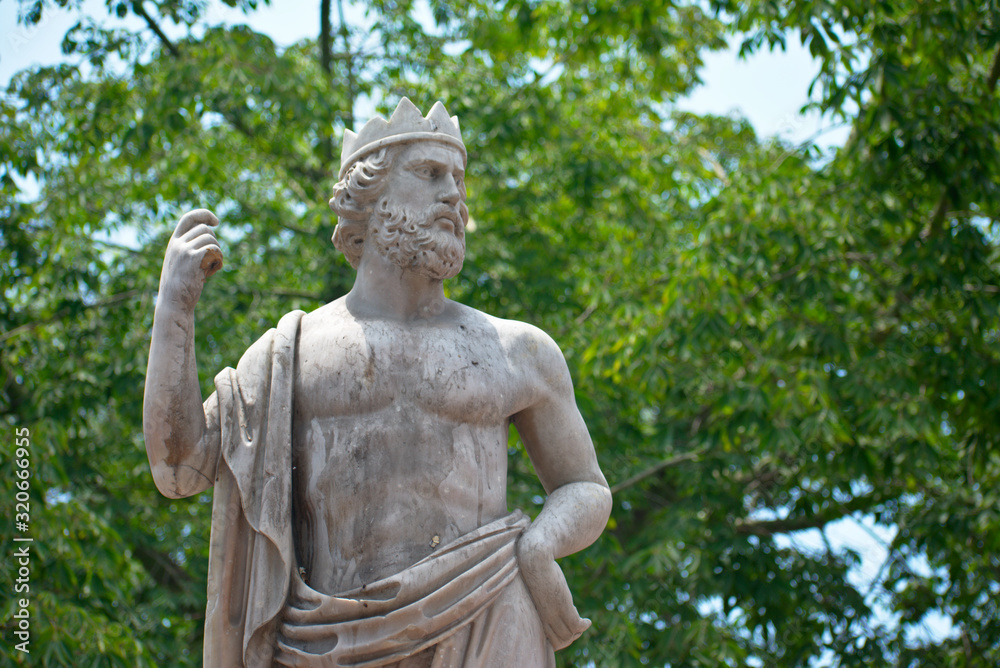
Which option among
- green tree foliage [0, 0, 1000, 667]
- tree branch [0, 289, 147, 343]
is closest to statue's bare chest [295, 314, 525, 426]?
green tree foliage [0, 0, 1000, 667]

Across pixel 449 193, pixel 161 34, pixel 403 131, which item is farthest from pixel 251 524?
pixel 161 34

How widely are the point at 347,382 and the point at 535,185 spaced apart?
24.5ft

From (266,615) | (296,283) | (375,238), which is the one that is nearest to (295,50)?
(296,283)

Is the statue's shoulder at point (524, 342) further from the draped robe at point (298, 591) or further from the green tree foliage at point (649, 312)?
the green tree foliage at point (649, 312)

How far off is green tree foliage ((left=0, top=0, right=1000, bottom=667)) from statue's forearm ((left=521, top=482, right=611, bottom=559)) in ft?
12.9

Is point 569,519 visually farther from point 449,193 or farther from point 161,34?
point 161,34

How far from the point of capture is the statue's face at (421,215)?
3.42 m

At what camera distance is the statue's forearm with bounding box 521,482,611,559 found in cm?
323

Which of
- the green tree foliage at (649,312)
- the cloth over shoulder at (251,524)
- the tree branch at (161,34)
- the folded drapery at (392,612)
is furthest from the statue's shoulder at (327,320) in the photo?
the tree branch at (161,34)

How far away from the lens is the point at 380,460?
125 inches

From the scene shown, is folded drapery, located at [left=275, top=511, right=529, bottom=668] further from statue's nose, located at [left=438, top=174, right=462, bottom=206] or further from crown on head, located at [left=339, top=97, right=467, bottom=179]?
crown on head, located at [left=339, top=97, right=467, bottom=179]

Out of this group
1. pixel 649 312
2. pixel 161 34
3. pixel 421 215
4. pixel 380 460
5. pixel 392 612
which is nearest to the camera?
pixel 392 612

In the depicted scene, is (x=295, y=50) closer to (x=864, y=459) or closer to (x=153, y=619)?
(x=153, y=619)

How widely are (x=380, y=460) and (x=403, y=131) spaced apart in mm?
1056
